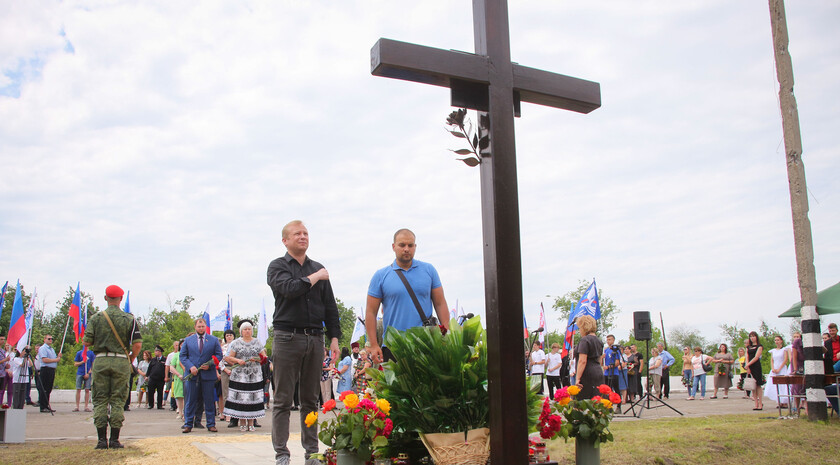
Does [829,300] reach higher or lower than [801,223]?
lower

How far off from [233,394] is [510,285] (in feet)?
29.9

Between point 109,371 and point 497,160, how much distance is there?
6.33m

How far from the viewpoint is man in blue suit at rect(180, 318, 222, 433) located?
10750mm

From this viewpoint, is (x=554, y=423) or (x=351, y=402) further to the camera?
(x=554, y=423)

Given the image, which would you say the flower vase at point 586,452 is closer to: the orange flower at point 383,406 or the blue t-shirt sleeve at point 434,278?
the orange flower at point 383,406

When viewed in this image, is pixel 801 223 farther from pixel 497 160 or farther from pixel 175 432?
pixel 175 432

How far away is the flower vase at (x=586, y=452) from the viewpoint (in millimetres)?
4555

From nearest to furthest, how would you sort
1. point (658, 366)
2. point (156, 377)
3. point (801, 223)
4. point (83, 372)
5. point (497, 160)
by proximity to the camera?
point (497, 160)
point (801, 223)
point (83, 372)
point (156, 377)
point (658, 366)

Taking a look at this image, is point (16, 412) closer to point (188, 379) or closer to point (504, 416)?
point (188, 379)

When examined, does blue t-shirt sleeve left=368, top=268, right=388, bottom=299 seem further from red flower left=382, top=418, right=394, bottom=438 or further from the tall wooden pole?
the tall wooden pole

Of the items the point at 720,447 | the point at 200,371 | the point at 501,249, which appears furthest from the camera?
the point at 200,371

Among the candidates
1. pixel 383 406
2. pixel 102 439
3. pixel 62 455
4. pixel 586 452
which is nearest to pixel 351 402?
pixel 383 406

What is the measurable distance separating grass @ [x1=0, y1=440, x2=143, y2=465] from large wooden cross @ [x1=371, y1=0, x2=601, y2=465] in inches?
188

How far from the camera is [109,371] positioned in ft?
25.2
